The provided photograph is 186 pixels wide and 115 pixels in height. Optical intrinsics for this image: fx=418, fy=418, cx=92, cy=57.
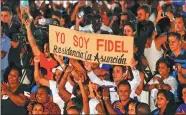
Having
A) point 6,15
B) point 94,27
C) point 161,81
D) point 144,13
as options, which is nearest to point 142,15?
point 144,13

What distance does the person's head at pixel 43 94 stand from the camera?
2.32 metres

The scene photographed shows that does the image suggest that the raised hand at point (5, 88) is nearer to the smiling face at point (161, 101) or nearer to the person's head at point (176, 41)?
the smiling face at point (161, 101)

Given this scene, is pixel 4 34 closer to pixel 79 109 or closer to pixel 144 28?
pixel 79 109

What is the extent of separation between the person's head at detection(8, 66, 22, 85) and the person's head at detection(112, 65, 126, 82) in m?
0.53

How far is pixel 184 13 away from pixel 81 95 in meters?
0.72

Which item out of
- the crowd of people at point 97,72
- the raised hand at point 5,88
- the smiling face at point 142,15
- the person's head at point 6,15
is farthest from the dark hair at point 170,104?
the person's head at point 6,15

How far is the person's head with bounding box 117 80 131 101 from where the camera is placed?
2.26 meters

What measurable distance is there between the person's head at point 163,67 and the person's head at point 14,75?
771 mm

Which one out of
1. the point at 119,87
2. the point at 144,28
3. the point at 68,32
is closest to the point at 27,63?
the point at 68,32

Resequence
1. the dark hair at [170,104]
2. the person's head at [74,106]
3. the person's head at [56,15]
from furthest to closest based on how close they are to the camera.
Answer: the person's head at [56,15] < the person's head at [74,106] < the dark hair at [170,104]

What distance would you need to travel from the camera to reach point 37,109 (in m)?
2.32

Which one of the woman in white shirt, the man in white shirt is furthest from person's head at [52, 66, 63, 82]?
the woman in white shirt

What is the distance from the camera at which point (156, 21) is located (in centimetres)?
231

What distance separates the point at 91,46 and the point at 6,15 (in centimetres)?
54
